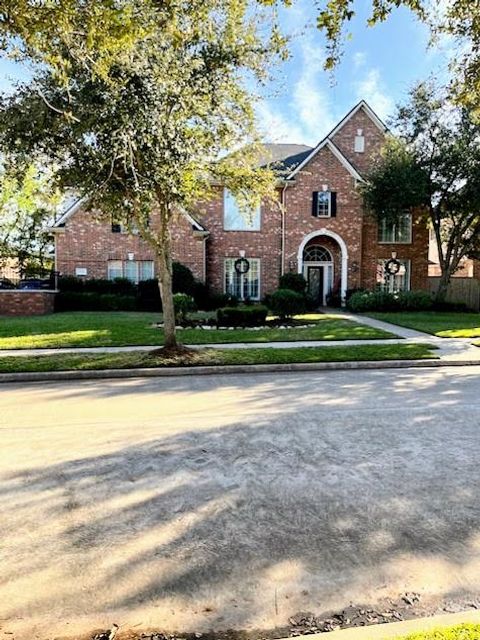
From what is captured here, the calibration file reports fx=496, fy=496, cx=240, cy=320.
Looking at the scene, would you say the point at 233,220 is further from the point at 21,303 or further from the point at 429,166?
the point at 21,303

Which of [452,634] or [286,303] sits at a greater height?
[286,303]

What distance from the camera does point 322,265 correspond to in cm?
2588

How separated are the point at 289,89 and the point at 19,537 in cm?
1012

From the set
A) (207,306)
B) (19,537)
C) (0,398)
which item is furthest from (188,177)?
(207,306)

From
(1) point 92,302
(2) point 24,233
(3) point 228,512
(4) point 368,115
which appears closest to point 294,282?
(1) point 92,302

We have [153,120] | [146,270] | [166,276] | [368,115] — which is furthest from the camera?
[368,115]

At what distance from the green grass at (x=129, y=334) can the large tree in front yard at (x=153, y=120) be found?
9.81ft

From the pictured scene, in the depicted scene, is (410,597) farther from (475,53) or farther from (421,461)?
(475,53)

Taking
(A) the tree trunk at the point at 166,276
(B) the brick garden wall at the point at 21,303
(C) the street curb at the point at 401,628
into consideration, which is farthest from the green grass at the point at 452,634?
(B) the brick garden wall at the point at 21,303

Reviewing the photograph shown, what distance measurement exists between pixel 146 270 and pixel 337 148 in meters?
11.5

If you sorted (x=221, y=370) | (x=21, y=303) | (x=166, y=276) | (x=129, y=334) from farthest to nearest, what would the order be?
(x=21, y=303) < (x=129, y=334) < (x=166, y=276) < (x=221, y=370)

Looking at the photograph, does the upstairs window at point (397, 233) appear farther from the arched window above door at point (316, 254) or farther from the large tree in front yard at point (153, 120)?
the large tree in front yard at point (153, 120)

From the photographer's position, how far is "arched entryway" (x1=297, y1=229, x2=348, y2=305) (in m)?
25.6

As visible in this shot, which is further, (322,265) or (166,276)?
(322,265)
